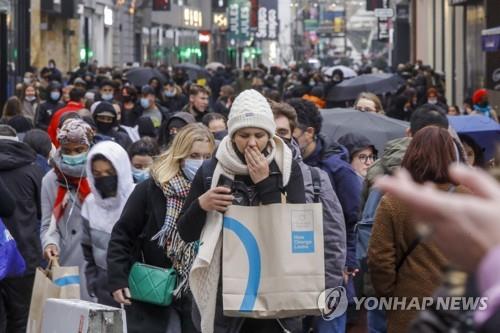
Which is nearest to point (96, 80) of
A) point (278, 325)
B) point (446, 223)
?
point (278, 325)

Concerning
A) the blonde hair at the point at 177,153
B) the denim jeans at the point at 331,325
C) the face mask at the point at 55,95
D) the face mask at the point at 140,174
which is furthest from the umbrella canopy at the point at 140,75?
the blonde hair at the point at 177,153

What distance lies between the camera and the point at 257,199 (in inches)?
236

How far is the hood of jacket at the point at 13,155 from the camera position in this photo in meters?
9.20

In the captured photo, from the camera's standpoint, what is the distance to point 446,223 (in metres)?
1.81

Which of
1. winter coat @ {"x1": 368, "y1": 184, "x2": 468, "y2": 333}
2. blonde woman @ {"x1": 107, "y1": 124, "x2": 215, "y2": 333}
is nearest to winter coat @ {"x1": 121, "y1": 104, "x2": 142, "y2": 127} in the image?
blonde woman @ {"x1": 107, "y1": 124, "x2": 215, "y2": 333}

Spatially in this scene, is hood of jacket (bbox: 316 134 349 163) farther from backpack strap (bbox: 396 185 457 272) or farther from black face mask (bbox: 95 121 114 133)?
black face mask (bbox: 95 121 114 133)

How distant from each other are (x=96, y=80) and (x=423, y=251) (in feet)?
81.6

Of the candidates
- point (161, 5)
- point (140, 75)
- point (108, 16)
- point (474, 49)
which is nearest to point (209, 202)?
point (474, 49)

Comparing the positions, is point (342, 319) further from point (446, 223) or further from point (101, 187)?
point (446, 223)

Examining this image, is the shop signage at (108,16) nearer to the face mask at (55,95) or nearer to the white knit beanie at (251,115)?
the face mask at (55,95)

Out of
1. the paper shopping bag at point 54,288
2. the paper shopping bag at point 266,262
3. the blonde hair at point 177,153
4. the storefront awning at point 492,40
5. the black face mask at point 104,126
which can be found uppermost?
the storefront awning at point 492,40

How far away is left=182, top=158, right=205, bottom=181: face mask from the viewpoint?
7148 mm

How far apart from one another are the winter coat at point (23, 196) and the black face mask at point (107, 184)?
4.40 feet

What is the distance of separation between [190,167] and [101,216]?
107cm
